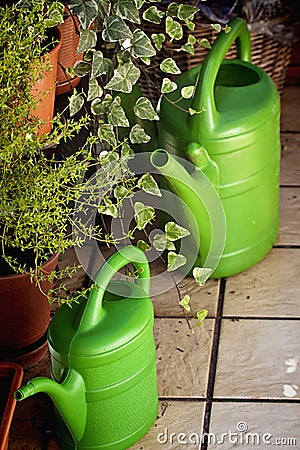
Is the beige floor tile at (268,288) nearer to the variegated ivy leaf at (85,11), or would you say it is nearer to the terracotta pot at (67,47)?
the terracotta pot at (67,47)

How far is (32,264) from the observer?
165 centimetres

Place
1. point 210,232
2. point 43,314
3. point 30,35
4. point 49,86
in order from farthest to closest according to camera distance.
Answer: point 210,232 → point 43,314 → point 49,86 → point 30,35

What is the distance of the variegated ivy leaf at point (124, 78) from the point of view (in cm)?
144

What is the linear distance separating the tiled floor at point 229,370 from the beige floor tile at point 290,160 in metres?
0.25

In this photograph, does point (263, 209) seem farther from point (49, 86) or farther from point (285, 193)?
point (49, 86)

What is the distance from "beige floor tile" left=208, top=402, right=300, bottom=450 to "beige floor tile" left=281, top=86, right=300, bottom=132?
1.05 m

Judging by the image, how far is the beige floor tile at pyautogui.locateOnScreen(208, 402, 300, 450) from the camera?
151 centimetres

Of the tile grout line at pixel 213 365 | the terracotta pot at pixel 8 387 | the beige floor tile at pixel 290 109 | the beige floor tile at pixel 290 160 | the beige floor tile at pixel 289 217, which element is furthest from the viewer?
the beige floor tile at pixel 290 109

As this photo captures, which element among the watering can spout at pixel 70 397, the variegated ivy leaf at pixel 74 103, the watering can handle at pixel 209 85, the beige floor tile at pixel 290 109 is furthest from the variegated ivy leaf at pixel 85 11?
the beige floor tile at pixel 290 109

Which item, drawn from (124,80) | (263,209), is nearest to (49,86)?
(124,80)

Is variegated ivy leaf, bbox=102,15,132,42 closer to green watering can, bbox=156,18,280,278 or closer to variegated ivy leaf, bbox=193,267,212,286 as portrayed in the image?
green watering can, bbox=156,18,280,278

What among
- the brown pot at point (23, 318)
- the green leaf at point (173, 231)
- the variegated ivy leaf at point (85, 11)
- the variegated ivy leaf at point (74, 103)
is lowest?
the brown pot at point (23, 318)

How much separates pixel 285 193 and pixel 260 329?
1.71ft

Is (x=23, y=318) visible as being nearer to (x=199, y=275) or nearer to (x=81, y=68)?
(x=199, y=275)
